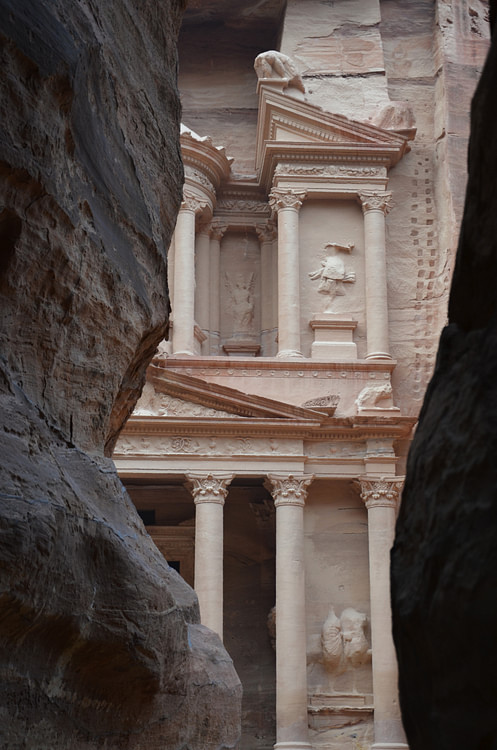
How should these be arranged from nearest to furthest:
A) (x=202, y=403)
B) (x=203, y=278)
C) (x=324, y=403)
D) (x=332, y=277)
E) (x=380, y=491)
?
(x=202, y=403) < (x=380, y=491) < (x=324, y=403) < (x=332, y=277) < (x=203, y=278)

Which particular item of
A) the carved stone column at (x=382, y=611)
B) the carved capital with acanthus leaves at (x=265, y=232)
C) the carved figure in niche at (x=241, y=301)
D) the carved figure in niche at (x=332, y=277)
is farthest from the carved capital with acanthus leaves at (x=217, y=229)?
the carved stone column at (x=382, y=611)

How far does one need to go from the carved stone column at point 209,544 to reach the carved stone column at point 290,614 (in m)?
1.05

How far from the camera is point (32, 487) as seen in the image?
329 centimetres

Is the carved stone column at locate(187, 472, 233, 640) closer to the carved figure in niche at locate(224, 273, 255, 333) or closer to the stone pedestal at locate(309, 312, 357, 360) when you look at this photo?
the stone pedestal at locate(309, 312, 357, 360)

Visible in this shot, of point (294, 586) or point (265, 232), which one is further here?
point (265, 232)

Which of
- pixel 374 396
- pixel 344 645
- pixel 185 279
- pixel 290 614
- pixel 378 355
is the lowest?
pixel 344 645

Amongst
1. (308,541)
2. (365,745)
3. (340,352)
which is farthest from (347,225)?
(365,745)

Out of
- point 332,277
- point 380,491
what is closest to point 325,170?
point 332,277

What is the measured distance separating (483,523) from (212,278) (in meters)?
23.7

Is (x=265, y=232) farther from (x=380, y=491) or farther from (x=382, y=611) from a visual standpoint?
(x=382, y=611)

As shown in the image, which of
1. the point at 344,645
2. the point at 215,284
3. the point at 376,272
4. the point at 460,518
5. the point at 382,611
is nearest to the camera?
the point at 460,518

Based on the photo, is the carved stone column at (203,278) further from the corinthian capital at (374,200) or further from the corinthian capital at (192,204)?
the corinthian capital at (374,200)

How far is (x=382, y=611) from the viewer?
2000cm

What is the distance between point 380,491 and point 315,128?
8225 millimetres
